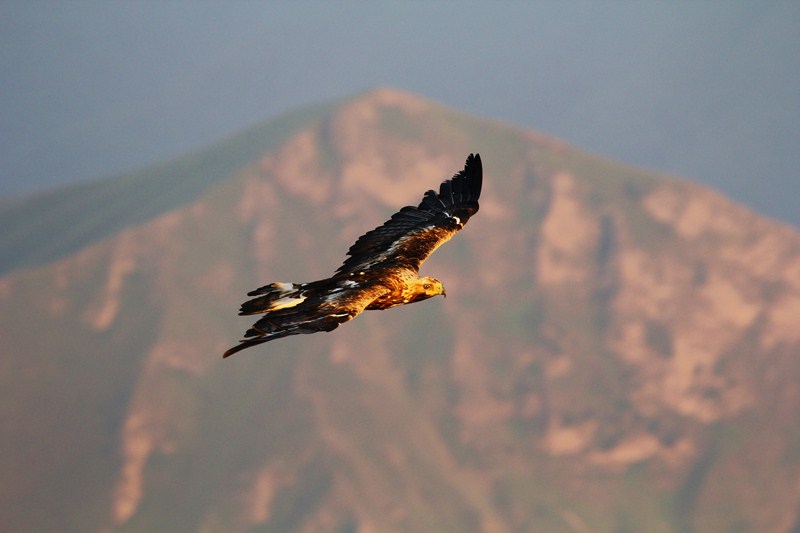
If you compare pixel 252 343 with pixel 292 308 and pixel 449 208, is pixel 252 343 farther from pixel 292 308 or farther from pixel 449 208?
pixel 449 208

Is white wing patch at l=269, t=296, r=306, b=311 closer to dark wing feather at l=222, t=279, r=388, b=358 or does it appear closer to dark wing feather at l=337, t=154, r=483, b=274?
dark wing feather at l=222, t=279, r=388, b=358

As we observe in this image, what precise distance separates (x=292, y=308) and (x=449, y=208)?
42.1 feet

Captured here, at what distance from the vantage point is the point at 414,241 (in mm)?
38812

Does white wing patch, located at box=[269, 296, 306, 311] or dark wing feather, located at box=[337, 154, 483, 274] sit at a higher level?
dark wing feather, located at box=[337, 154, 483, 274]

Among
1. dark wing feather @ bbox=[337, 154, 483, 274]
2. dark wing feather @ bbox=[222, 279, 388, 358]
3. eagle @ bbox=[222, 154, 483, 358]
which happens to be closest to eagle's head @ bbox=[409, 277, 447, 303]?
eagle @ bbox=[222, 154, 483, 358]

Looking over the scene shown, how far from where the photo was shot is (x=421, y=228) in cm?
4003

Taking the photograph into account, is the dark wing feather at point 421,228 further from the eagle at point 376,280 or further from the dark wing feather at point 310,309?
the dark wing feather at point 310,309

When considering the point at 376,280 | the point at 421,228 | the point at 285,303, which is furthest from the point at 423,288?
the point at 285,303

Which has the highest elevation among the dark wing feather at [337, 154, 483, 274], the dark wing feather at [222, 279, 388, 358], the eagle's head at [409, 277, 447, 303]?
the dark wing feather at [337, 154, 483, 274]

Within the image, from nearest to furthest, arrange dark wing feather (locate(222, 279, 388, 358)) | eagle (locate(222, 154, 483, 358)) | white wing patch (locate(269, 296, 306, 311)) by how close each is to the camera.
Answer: dark wing feather (locate(222, 279, 388, 358)) < eagle (locate(222, 154, 483, 358)) < white wing patch (locate(269, 296, 306, 311))

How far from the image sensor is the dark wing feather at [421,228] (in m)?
37.3

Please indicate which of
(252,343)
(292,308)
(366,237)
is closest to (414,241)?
(366,237)

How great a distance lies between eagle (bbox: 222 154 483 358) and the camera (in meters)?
29.2

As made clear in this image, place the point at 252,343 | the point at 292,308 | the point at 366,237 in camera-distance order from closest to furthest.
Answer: the point at 252,343, the point at 292,308, the point at 366,237
